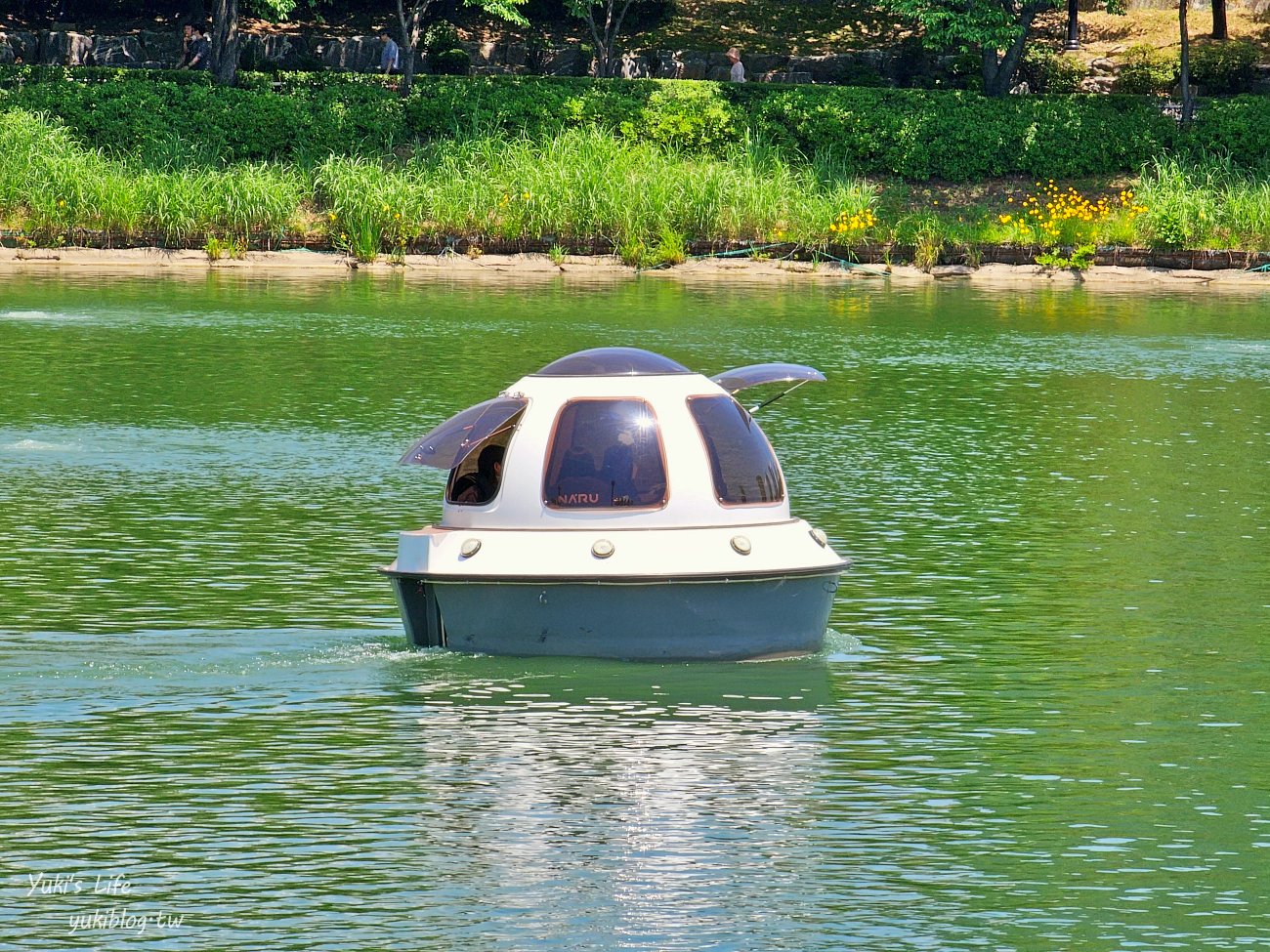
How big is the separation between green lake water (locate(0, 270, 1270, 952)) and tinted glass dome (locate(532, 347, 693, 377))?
72.1 inches

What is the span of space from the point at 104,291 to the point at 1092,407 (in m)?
20.1

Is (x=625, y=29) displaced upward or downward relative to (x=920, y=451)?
upward

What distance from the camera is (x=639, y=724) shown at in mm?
11875

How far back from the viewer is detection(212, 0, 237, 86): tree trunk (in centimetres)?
5594

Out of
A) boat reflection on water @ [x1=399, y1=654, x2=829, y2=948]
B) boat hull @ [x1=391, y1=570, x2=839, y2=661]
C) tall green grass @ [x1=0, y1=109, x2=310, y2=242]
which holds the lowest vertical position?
boat reflection on water @ [x1=399, y1=654, x2=829, y2=948]

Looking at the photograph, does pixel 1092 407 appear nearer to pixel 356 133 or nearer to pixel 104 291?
pixel 104 291

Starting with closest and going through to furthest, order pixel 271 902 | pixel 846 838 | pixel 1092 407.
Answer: pixel 271 902 < pixel 846 838 < pixel 1092 407

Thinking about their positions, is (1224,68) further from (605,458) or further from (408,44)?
(605,458)

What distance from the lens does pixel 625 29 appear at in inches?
2736

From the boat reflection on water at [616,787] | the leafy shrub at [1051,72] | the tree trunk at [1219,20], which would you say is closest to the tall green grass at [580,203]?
the leafy shrub at [1051,72]

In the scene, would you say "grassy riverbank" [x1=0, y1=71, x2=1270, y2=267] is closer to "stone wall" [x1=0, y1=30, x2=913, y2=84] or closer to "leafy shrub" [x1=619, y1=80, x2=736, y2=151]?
"leafy shrub" [x1=619, y1=80, x2=736, y2=151]

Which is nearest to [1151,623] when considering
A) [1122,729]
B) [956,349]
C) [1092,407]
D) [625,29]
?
[1122,729]

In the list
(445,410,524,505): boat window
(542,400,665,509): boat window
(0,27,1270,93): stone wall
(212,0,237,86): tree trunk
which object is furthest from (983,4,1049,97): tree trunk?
(542,400,665,509): boat window

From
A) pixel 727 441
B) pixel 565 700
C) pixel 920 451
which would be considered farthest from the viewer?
pixel 920 451
